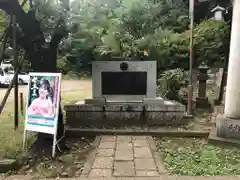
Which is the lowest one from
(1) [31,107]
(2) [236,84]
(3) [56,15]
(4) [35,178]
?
(4) [35,178]

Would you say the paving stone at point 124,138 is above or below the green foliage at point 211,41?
below

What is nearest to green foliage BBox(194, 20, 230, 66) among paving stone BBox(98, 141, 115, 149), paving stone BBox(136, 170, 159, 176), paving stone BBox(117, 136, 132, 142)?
paving stone BBox(117, 136, 132, 142)

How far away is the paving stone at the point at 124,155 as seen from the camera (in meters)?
4.27

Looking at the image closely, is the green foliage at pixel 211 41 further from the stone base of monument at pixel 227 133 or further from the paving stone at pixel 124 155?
the paving stone at pixel 124 155

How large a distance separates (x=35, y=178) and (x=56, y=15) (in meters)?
3.16

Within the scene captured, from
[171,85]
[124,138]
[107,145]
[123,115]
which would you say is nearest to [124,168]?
[107,145]

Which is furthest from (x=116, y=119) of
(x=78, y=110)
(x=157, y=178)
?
(x=157, y=178)

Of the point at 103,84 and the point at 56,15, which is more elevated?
the point at 56,15

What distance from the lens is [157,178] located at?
349cm

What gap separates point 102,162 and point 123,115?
2544 millimetres

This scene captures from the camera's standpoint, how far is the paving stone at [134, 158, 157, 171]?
12.7ft

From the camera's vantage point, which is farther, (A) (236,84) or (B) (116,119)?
(B) (116,119)

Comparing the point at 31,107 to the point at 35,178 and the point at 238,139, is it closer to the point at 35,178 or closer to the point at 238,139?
the point at 35,178

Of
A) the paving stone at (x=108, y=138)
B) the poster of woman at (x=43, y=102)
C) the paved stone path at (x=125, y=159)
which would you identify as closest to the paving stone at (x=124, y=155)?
the paved stone path at (x=125, y=159)
